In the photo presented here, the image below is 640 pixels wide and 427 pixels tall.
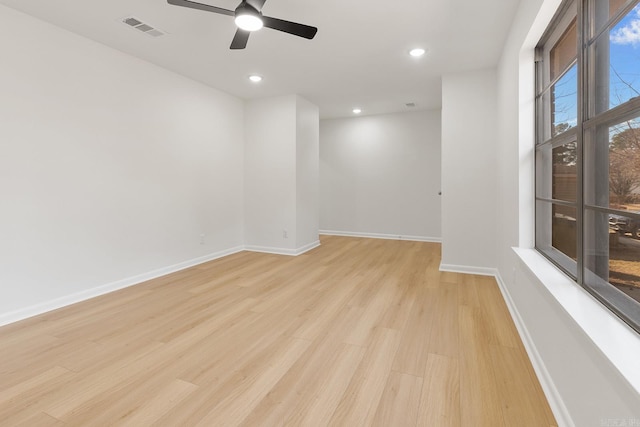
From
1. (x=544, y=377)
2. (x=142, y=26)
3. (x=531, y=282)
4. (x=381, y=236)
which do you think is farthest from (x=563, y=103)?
(x=381, y=236)

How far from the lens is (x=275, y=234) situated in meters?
5.12

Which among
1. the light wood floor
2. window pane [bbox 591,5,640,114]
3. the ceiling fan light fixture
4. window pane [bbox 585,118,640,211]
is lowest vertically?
the light wood floor

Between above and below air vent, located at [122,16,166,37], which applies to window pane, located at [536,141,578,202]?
below

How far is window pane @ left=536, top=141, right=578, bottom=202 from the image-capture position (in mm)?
Answer: 1791

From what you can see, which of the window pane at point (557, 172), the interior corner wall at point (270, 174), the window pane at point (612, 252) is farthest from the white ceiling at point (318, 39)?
the window pane at point (612, 252)

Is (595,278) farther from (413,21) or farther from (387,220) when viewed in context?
(387,220)

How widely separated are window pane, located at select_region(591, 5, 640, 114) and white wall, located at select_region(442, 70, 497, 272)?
2358 mm

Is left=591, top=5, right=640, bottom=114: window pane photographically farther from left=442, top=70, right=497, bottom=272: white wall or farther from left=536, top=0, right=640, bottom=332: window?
left=442, top=70, right=497, bottom=272: white wall

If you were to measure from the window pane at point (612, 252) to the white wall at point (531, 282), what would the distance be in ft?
0.76

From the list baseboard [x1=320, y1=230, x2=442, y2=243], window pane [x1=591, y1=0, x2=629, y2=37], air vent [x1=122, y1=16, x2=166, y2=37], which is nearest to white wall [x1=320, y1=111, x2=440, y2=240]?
baseboard [x1=320, y1=230, x2=442, y2=243]

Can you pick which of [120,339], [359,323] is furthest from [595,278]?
[120,339]

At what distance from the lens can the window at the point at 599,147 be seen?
3.94 feet

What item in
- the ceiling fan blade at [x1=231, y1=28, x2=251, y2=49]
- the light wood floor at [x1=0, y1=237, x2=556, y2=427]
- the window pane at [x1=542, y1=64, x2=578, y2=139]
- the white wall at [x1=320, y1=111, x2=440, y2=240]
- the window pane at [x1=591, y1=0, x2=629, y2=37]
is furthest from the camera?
the white wall at [x1=320, y1=111, x2=440, y2=240]

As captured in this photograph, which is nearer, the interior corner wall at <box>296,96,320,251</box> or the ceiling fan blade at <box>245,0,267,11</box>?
the ceiling fan blade at <box>245,0,267,11</box>
